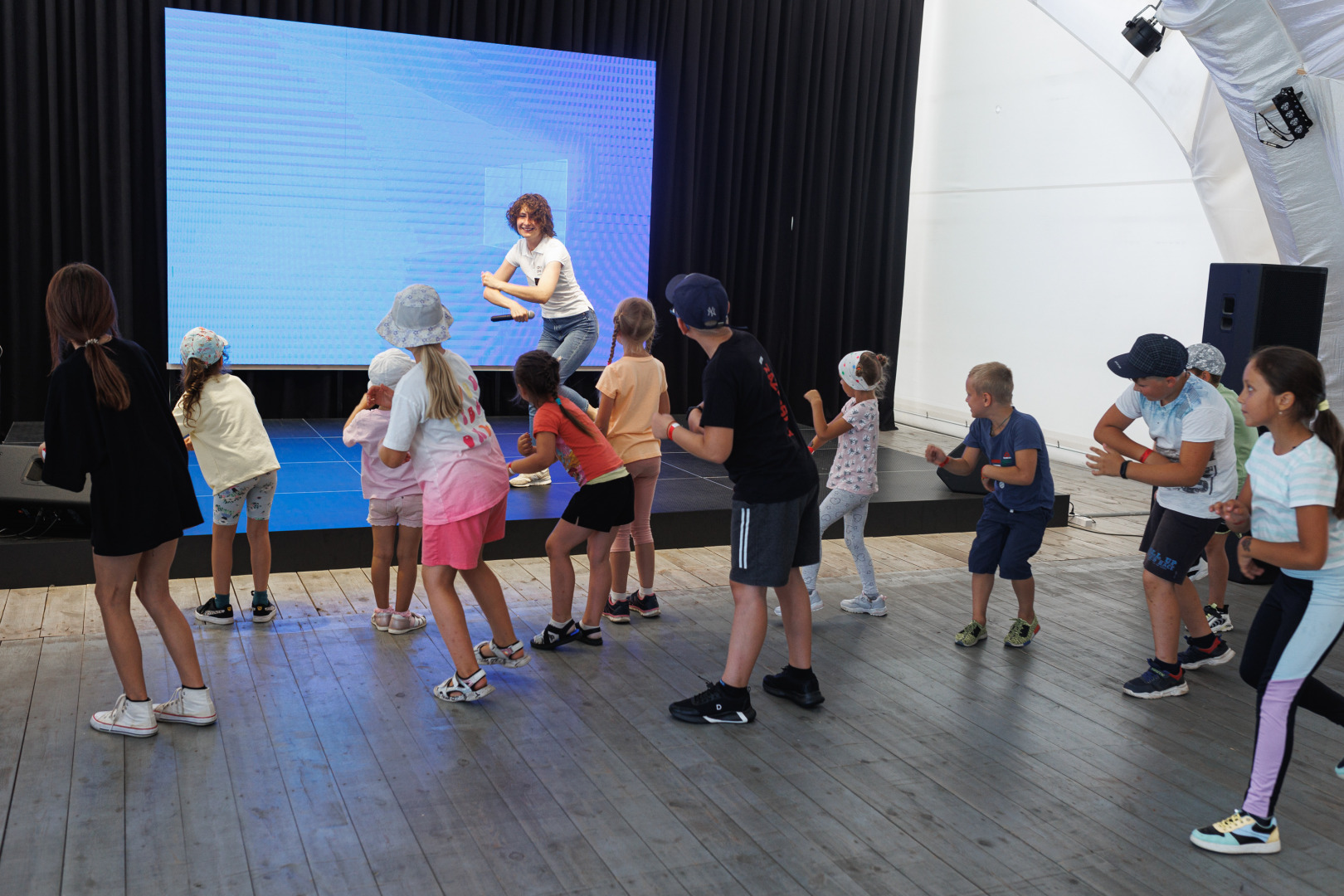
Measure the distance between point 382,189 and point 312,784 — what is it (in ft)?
18.8

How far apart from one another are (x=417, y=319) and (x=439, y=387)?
19 centimetres

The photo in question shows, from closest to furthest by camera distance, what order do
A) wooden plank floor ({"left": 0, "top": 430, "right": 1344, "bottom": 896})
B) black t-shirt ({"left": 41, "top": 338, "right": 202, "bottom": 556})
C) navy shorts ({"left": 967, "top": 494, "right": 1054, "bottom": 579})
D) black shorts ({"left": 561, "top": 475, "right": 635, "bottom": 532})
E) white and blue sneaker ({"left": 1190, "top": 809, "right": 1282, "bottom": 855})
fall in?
1. wooden plank floor ({"left": 0, "top": 430, "right": 1344, "bottom": 896})
2. white and blue sneaker ({"left": 1190, "top": 809, "right": 1282, "bottom": 855})
3. black t-shirt ({"left": 41, "top": 338, "right": 202, "bottom": 556})
4. black shorts ({"left": 561, "top": 475, "right": 635, "bottom": 532})
5. navy shorts ({"left": 967, "top": 494, "right": 1054, "bottom": 579})

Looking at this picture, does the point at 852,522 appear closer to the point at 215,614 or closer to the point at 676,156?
the point at 215,614

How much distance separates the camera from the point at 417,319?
116 inches

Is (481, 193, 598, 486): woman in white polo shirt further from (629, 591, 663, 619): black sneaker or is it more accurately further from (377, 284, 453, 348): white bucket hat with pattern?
(377, 284, 453, 348): white bucket hat with pattern

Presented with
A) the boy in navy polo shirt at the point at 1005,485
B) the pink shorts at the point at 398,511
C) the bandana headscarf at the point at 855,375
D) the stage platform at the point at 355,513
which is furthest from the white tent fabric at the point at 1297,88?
the pink shorts at the point at 398,511

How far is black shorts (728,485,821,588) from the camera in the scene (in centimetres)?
301

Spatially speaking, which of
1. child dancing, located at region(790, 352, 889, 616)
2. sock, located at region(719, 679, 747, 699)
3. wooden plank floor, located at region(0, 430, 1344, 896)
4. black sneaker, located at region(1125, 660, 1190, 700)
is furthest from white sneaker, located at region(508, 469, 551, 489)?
black sneaker, located at region(1125, 660, 1190, 700)

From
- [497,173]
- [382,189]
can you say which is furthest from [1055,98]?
[382,189]

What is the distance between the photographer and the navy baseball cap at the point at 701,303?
9.50ft

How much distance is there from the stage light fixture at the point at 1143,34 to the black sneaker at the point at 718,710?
4714 millimetres

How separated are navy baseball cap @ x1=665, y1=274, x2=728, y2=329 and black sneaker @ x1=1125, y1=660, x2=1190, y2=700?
6.02ft

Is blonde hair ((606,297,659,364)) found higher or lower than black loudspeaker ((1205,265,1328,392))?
lower

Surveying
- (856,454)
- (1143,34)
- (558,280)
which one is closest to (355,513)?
(558,280)
